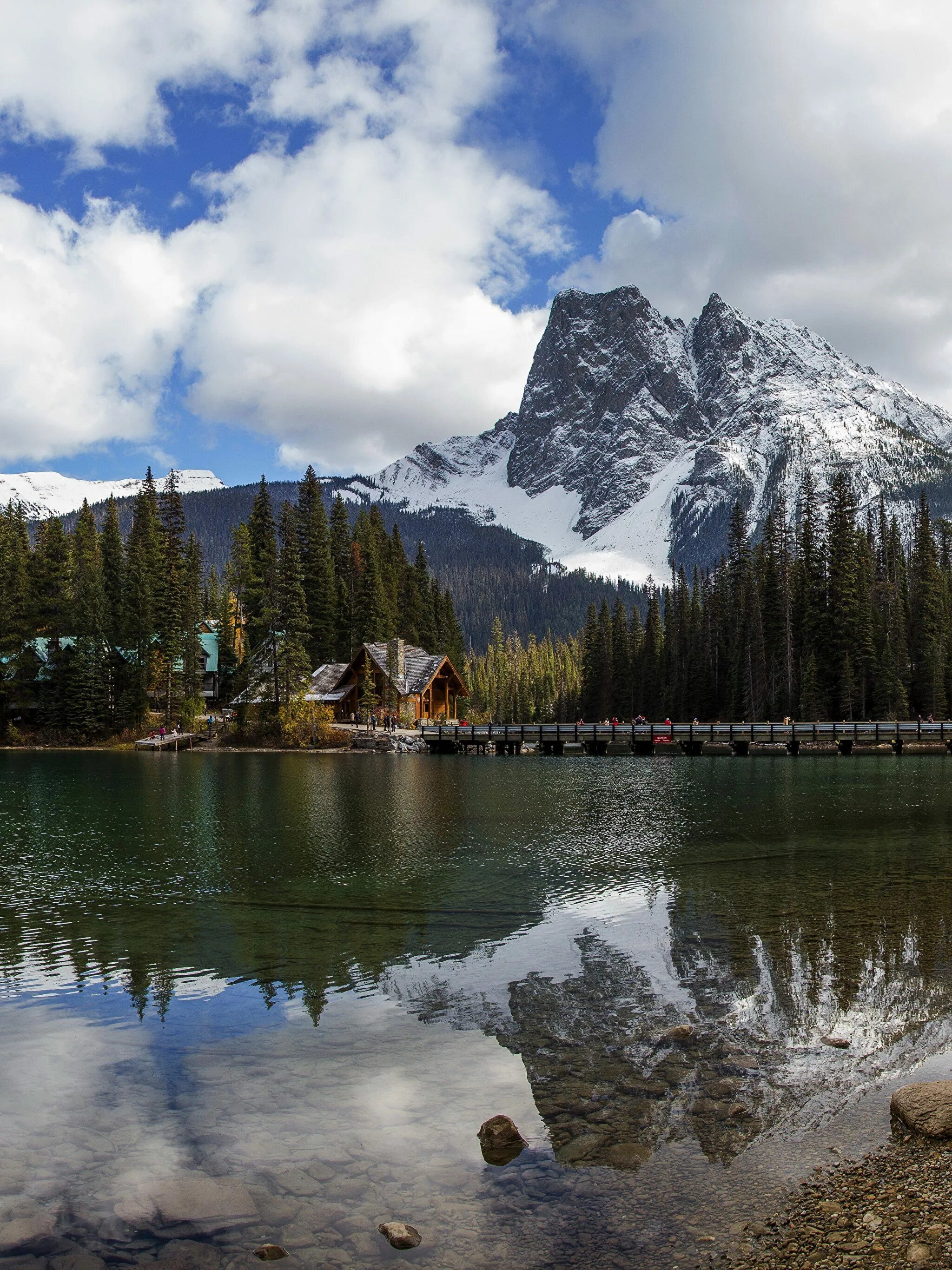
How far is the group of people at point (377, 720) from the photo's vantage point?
7969 cm

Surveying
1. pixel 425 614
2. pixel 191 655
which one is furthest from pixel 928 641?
pixel 191 655

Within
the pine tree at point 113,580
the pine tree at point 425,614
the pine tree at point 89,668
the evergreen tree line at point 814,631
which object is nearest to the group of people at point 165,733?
the pine tree at point 89,668

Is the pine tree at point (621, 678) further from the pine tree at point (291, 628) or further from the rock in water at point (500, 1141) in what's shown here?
the rock in water at point (500, 1141)

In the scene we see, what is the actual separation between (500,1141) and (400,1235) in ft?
5.13

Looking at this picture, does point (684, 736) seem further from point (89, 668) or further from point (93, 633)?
point (93, 633)

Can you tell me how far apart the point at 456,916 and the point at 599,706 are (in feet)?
353

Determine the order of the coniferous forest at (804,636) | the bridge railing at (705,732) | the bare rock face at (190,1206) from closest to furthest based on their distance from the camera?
the bare rock face at (190,1206) < the bridge railing at (705,732) < the coniferous forest at (804,636)

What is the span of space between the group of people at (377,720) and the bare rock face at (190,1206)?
71787 millimetres

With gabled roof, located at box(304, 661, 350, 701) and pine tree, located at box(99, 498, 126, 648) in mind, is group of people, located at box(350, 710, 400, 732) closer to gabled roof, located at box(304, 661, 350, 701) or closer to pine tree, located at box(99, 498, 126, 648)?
gabled roof, located at box(304, 661, 350, 701)

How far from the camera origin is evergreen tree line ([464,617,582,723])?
153m

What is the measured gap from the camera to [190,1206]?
22.8ft

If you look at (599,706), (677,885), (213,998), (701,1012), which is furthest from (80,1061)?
(599,706)

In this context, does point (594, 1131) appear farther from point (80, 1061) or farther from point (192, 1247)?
point (80, 1061)

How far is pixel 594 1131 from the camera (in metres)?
7.95
